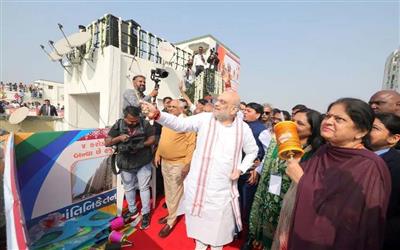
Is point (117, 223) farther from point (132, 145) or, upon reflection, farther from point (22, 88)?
point (22, 88)

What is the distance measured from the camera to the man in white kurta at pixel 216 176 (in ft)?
8.38

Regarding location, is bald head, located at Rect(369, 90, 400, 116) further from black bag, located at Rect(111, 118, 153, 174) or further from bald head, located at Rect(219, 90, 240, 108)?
black bag, located at Rect(111, 118, 153, 174)

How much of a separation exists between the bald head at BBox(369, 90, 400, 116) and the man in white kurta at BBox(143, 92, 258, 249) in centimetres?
149

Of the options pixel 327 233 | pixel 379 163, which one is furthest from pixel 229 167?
pixel 379 163

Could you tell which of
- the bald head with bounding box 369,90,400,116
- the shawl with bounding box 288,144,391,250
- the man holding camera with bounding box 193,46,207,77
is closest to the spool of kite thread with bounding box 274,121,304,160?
the shawl with bounding box 288,144,391,250

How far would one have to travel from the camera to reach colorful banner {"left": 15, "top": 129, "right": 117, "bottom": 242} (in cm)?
201

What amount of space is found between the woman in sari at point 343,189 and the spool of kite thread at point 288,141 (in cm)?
7

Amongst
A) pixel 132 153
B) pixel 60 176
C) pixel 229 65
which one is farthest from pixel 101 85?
pixel 229 65

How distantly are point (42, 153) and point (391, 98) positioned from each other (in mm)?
3496

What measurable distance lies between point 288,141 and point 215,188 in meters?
1.24

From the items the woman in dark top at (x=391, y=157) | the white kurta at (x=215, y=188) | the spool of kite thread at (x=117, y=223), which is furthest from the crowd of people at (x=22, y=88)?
the woman in dark top at (x=391, y=157)

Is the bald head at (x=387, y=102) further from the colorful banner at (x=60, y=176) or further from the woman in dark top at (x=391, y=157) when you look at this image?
the colorful banner at (x=60, y=176)

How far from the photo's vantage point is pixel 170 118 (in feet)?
7.88

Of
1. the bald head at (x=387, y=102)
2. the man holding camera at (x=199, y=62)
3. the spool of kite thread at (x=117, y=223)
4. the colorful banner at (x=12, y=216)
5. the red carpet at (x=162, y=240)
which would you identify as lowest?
the red carpet at (x=162, y=240)
